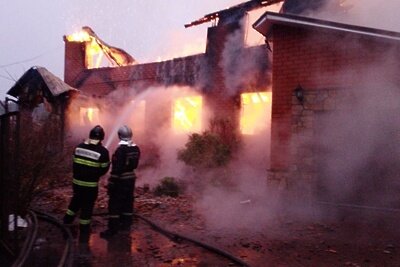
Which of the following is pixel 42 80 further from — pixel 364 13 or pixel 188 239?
pixel 364 13

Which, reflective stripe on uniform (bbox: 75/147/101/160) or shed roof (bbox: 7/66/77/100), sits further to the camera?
shed roof (bbox: 7/66/77/100)

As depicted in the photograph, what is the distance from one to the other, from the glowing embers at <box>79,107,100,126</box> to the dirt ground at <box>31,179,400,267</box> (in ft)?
30.1

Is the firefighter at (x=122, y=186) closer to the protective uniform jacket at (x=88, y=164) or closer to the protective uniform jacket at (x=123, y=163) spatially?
the protective uniform jacket at (x=123, y=163)

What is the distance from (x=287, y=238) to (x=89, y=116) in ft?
46.1

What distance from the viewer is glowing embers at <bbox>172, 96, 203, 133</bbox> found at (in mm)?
14641

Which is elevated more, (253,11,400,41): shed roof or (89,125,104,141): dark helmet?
(253,11,400,41): shed roof

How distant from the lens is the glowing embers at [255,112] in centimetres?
1230

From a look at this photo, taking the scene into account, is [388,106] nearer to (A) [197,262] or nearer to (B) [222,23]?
(A) [197,262]

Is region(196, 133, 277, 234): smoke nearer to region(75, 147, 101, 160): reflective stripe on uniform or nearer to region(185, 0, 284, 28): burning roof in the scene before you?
region(75, 147, 101, 160): reflective stripe on uniform

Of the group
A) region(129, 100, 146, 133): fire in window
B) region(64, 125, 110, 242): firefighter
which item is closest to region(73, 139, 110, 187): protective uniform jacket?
region(64, 125, 110, 242): firefighter

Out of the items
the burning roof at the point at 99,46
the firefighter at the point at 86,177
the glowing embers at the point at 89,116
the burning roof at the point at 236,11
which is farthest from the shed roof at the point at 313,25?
the burning roof at the point at 99,46

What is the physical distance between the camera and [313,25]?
8375 mm

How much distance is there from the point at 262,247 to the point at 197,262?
3.81ft

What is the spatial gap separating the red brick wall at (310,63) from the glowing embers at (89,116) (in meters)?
10.5
